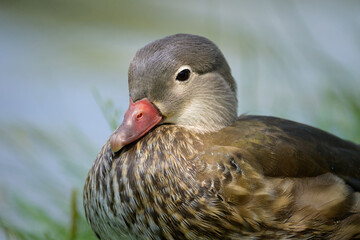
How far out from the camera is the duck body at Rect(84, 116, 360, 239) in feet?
9.09

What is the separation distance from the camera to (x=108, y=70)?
7211mm

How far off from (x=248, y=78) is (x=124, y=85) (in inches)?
75.9

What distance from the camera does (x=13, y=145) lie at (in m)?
4.76

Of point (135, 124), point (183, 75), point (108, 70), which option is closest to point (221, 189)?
point (135, 124)

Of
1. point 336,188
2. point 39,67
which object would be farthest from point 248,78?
point 39,67

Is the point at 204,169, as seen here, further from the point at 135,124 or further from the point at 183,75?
the point at 183,75

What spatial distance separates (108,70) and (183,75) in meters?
4.24

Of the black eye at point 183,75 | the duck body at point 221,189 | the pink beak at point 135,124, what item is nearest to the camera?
the duck body at point 221,189

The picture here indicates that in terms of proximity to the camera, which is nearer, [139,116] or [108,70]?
[139,116]

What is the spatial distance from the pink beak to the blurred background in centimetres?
34

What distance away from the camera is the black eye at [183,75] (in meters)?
3.06

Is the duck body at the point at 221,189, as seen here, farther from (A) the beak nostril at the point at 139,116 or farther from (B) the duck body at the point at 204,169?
(A) the beak nostril at the point at 139,116

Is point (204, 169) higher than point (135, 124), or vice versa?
point (135, 124)

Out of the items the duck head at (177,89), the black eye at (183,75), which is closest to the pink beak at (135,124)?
the duck head at (177,89)
